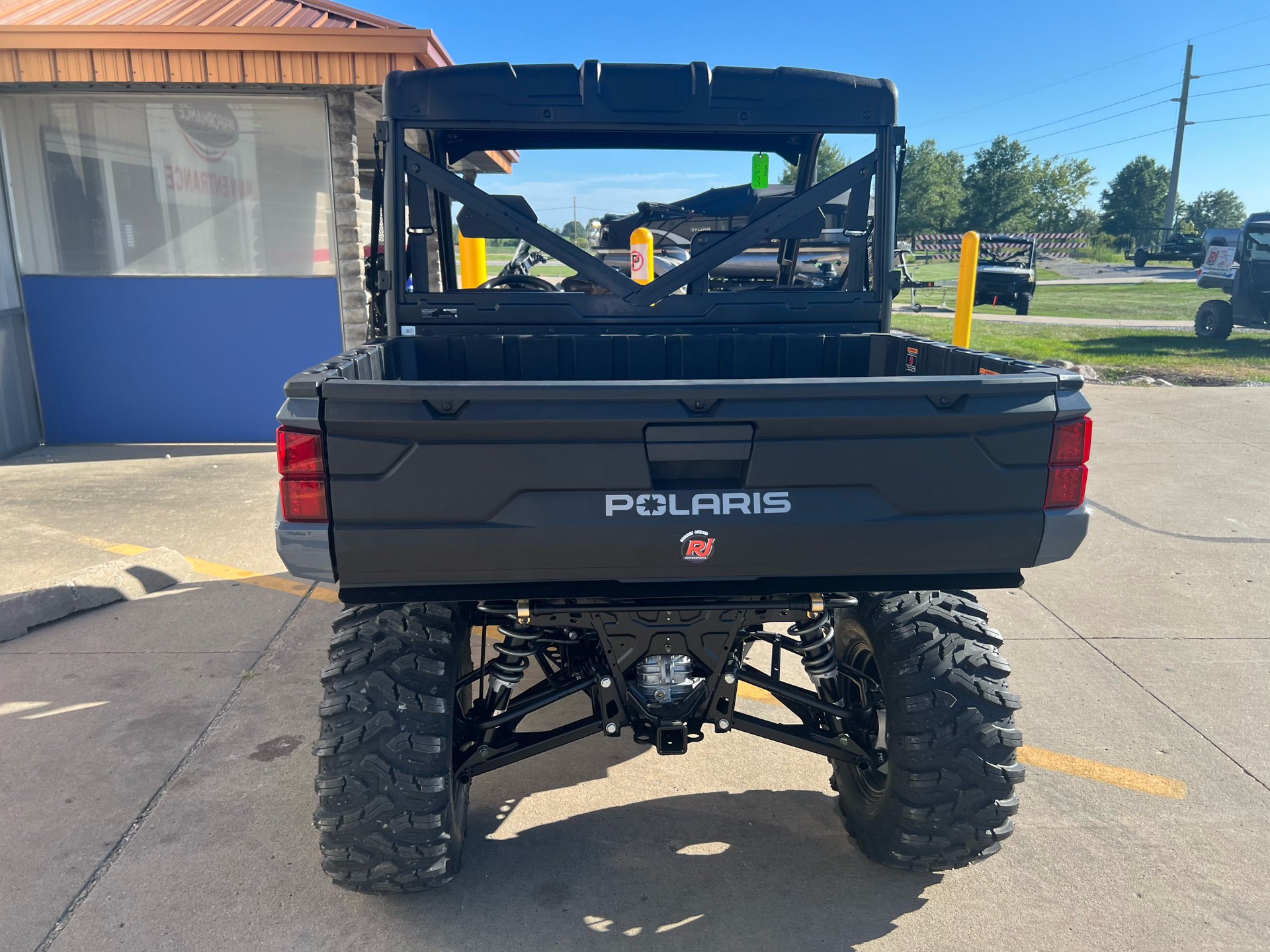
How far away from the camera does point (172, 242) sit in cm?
877

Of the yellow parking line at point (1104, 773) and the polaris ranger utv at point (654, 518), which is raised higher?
the polaris ranger utv at point (654, 518)

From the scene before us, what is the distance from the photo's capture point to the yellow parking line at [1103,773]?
11.2 feet

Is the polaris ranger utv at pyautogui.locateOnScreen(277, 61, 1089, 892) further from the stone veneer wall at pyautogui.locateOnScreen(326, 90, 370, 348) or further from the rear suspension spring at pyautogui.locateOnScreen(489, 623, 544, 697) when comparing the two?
the stone veneer wall at pyautogui.locateOnScreen(326, 90, 370, 348)

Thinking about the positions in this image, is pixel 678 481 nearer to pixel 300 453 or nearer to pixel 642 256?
pixel 300 453

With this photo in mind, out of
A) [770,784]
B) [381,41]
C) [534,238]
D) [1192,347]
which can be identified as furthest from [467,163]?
[1192,347]

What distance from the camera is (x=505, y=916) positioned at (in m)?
2.76

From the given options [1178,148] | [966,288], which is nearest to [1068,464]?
[966,288]

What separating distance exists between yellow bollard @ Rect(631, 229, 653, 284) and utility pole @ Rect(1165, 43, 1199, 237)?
142ft

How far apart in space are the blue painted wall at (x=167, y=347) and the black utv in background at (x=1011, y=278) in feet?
61.0

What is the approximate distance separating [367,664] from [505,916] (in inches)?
33.9

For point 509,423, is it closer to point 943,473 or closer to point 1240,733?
point 943,473

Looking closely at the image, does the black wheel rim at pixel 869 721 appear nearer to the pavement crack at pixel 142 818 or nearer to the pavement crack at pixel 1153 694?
the pavement crack at pixel 1153 694

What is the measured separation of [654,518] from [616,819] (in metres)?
1.43

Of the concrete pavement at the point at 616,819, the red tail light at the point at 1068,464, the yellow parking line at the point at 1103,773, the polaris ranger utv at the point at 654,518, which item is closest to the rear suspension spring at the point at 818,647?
the polaris ranger utv at the point at 654,518
